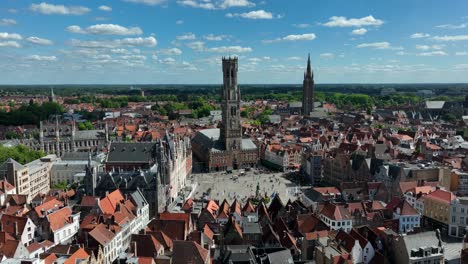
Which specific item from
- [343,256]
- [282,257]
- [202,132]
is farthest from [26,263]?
[202,132]

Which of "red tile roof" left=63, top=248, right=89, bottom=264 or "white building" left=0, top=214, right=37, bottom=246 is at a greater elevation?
"red tile roof" left=63, top=248, right=89, bottom=264

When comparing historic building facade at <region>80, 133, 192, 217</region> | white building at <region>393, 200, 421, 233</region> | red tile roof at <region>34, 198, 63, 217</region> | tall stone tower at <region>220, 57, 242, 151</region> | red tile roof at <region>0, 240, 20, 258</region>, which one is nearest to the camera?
red tile roof at <region>0, 240, 20, 258</region>

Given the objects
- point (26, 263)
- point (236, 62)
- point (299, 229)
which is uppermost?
point (236, 62)

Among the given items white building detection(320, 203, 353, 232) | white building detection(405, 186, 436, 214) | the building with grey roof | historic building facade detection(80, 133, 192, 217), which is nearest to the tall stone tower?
historic building facade detection(80, 133, 192, 217)

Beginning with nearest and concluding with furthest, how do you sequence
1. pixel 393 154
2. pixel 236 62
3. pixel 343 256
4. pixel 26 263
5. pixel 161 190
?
1. pixel 26 263
2. pixel 343 256
3. pixel 161 190
4. pixel 393 154
5. pixel 236 62

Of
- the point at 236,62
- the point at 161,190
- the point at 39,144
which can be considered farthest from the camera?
the point at 39,144

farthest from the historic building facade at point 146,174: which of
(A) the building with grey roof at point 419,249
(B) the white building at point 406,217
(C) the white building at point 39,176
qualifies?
(A) the building with grey roof at point 419,249

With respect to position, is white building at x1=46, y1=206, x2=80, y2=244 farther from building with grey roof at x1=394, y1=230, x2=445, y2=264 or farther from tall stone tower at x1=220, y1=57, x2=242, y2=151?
tall stone tower at x1=220, y1=57, x2=242, y2=151

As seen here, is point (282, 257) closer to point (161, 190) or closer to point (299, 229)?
point (299, 229)
